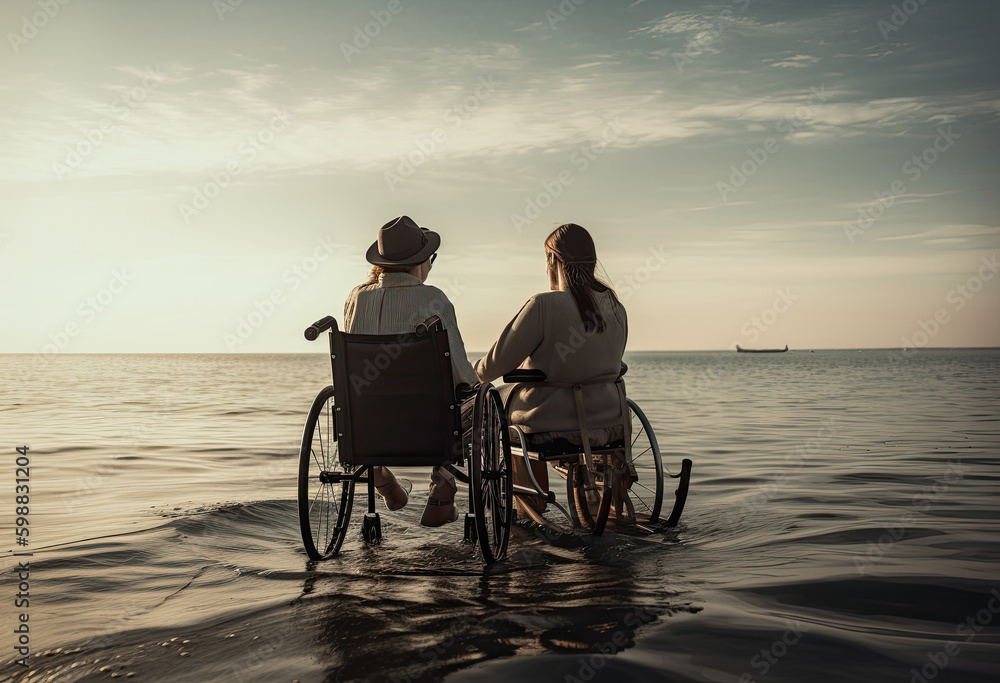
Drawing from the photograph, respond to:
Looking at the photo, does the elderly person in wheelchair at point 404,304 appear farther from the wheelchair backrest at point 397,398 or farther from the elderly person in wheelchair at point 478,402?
the wheelchair backrest at point 397,398

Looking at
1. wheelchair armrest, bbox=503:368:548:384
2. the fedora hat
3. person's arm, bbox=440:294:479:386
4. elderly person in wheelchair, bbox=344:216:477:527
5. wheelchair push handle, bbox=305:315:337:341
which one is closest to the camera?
wheelchair push handle, bbox=305:315:337:341

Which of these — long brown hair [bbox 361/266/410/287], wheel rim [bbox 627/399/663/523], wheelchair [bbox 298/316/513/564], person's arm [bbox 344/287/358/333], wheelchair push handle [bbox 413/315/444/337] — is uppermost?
long brown hair [bbox 361/266/410/287]

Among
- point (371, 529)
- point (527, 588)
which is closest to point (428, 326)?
point (527, 588)

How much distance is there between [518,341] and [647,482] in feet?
11.0

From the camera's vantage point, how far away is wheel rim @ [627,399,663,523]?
4.18 m

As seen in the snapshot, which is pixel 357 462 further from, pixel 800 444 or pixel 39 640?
pixel 800 444

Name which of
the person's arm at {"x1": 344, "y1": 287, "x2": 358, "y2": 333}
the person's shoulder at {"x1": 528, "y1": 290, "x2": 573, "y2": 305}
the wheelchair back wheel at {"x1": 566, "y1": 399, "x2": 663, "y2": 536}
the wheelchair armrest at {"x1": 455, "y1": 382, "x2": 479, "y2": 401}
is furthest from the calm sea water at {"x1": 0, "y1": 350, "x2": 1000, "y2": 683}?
the person's shoulder at {"x1": 528, "y1": 290, "x2": 573, "y2": 305}

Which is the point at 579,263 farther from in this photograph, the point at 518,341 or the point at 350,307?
the point at 350,307

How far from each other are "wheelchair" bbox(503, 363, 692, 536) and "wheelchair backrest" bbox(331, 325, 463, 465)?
1.84 feet

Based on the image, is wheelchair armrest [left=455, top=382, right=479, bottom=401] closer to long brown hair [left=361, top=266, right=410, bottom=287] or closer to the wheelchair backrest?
the wheelchair backrest

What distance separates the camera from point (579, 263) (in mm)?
4375

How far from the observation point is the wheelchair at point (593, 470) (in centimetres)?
412

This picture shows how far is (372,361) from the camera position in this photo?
143 inches

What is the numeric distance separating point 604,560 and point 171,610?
6.34ft
